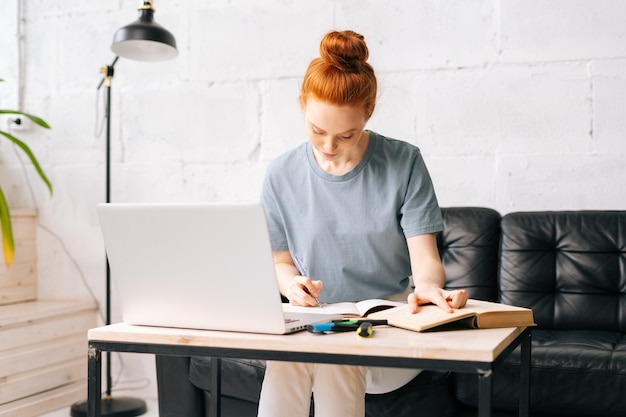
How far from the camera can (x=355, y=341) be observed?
1.12 metres

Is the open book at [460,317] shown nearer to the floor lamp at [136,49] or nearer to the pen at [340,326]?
the pen at [340,326]

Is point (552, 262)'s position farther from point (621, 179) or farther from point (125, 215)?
point (125, 215)

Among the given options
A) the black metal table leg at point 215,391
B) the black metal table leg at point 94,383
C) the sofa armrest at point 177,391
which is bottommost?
the sofa armrest at point 177,391

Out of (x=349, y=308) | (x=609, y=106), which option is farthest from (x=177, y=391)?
(x=609, y=106)

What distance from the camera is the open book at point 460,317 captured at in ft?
3.96

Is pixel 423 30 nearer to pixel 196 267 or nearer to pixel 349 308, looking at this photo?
pixel 349 308

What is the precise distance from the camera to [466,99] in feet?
9.36

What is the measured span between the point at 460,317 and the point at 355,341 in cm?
21

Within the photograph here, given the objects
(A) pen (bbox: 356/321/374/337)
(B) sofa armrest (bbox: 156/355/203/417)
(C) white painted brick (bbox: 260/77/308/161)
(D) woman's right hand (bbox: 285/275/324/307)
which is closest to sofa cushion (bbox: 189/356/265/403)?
(B) sofa armrest (bbox: 156/355/203/417)

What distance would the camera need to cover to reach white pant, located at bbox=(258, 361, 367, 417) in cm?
146

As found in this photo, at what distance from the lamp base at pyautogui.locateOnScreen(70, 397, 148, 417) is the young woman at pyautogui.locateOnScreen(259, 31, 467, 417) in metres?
1.38

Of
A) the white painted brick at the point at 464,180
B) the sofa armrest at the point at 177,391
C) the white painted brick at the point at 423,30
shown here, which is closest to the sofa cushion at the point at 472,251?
the white painted brick at the point at 464,180

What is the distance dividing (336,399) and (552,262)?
4.28 ft

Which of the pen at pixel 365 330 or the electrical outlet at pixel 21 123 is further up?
the electrical outlet at pixel 21 123
